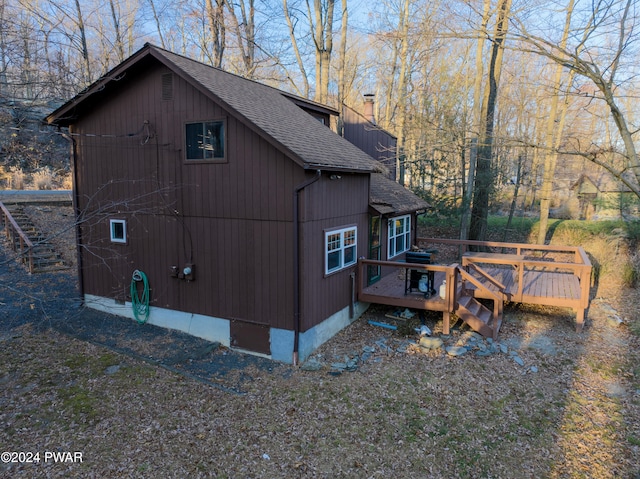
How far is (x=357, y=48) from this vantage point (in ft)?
78.9

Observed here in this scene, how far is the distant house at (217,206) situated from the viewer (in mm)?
7754

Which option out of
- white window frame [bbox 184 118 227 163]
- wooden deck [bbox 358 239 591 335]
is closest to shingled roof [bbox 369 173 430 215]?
wooden deck [bbox 358 239 591 335]

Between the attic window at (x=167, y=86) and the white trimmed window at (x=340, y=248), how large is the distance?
4.51 m

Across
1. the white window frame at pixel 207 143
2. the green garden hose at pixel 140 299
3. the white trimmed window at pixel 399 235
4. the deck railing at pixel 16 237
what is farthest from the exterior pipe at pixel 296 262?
the deck railing at pixel 16 237

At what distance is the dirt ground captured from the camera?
203 inches

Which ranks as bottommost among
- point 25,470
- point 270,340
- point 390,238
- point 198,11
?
point 25,470

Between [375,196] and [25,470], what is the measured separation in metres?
9.24

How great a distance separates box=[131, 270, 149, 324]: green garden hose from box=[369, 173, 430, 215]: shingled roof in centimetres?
585

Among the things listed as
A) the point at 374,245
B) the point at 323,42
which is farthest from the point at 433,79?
the point at 374,245

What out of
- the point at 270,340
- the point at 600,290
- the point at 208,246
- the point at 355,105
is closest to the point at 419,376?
the point at 270,340

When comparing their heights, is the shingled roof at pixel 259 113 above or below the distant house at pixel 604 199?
above

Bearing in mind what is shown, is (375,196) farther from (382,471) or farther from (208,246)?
(382,471)

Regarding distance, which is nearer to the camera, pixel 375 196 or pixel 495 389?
pixel 495 389

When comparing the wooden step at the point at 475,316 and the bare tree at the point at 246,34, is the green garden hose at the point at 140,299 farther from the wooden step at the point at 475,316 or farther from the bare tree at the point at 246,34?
the bare tree at the point at 246,34
